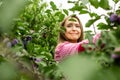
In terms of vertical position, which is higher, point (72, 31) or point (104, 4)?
point (104, 4)

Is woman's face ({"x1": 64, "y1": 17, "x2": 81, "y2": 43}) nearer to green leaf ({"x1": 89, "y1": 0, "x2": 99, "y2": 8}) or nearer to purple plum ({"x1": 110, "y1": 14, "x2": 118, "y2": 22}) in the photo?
green leaf ({"x1": 89, "y1": 0, "x2": 99, "y2": 8})

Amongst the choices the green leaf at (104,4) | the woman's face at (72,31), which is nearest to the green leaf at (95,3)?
the green leaf at (104,4)

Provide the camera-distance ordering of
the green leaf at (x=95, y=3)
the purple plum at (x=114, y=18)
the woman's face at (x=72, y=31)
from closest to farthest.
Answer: the purple plum at (x=114, y=18) < the green leaf at (x=95, y=3) < the woman's face at (x=72, y=31)

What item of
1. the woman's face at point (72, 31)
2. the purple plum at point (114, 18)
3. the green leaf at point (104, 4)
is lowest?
the woman's face at point (72, 31)

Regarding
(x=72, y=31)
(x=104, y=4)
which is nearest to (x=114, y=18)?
(x=104, y=4)

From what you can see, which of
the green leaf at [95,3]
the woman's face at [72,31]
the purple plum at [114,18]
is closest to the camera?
the purple plum at [114,18]

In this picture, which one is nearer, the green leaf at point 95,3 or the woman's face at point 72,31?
the green leaf at point 95,3

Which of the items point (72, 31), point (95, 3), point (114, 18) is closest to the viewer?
point (114, 18)

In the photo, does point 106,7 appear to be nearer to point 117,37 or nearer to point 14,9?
point 117,37

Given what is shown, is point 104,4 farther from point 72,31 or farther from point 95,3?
point 72,31

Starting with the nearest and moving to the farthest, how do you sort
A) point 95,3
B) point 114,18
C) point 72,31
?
point 114,18
point 95,3
point 72,31

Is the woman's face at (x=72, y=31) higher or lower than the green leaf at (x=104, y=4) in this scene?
lower

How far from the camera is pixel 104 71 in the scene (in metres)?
0.67

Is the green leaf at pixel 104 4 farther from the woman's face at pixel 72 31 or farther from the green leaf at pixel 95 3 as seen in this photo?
the woman's face at pixel 72 31
